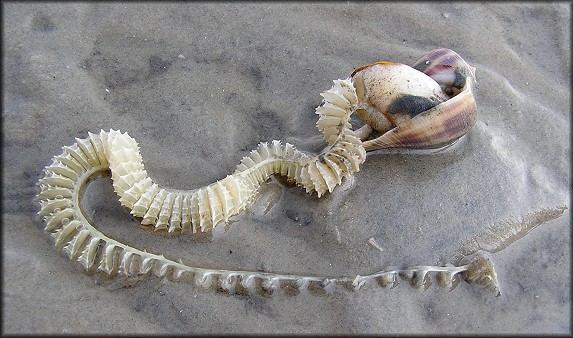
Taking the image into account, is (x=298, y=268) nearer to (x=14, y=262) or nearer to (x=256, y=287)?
(x=256, y=287)

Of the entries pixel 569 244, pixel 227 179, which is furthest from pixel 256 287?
pixel 569 244

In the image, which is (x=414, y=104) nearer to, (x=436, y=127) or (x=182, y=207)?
(x=436, y=127)

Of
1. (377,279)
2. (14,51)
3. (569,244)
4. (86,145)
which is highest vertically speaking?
(14,51)

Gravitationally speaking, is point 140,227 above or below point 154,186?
below

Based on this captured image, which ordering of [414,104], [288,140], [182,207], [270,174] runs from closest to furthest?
[182,207] → [414,104] → [270,174] → [288,140]

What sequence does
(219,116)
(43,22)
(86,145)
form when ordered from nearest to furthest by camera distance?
(86,145) → (219,116) → (43,22)

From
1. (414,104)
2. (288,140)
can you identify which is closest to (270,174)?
(288,140)

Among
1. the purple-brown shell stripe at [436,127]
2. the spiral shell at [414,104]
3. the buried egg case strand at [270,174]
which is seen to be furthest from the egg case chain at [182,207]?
the purple-brown shell stripe at [436,127]
